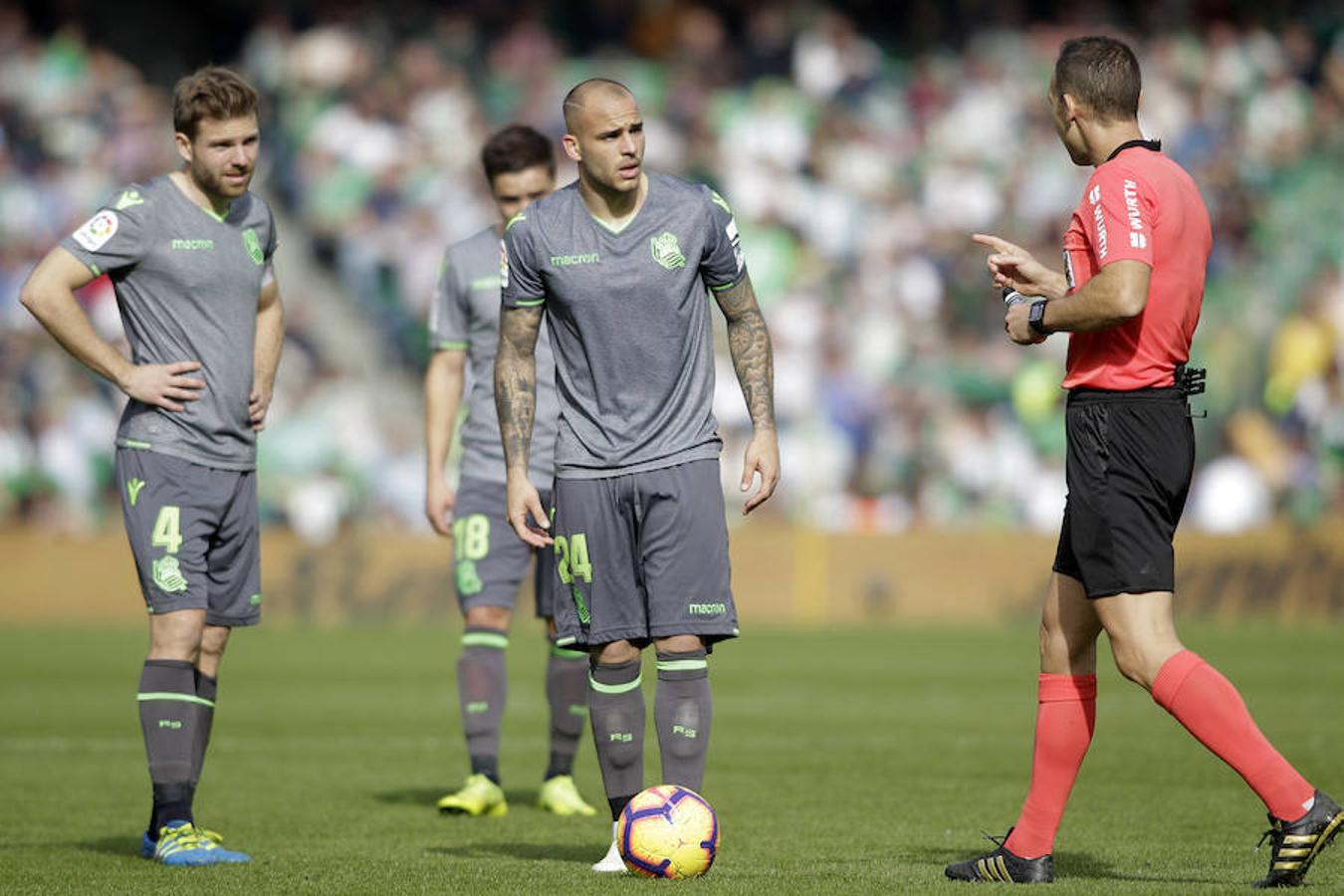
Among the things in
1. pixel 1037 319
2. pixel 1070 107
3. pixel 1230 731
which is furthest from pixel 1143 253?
pixel 1230 731

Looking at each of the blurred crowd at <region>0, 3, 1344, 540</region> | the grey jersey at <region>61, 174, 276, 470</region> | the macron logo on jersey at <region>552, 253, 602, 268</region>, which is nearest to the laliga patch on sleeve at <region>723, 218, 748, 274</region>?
the macron logo on jersey at <region>552, 253, 602, 268</region>

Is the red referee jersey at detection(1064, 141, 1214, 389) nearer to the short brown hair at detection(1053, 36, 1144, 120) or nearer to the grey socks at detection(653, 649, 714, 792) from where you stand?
the short brown hair at detection(1053, 36, 1144, 120)

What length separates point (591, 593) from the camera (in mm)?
6715

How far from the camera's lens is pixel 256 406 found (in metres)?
7.60

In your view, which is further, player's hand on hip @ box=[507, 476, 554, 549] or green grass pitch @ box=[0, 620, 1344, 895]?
player's hand on hip @ box=[507, 476, 554, 549]

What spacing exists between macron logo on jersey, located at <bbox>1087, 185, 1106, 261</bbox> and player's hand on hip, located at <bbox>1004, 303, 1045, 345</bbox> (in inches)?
12.8

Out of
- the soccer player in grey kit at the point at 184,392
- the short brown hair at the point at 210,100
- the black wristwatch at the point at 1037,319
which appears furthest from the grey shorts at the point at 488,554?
the black wristwatch at the point at 1037,319

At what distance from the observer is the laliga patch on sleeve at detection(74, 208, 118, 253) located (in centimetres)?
721

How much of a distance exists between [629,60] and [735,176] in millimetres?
2994

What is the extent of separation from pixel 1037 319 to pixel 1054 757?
4.43 ft

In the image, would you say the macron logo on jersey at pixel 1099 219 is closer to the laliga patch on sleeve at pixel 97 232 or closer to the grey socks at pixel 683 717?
the grey socks at pixel 683 717

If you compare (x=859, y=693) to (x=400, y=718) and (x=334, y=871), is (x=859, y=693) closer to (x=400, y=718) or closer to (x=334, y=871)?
(x=400, y=718)

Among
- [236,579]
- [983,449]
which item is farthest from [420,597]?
[236,579]

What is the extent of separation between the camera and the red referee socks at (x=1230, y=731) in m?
5.91
